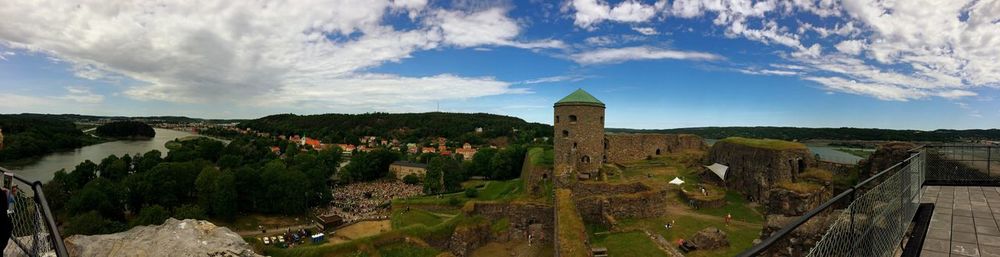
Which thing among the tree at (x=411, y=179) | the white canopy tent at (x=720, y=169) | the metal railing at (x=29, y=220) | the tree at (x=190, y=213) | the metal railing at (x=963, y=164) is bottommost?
the tree at (x=411, y=179)

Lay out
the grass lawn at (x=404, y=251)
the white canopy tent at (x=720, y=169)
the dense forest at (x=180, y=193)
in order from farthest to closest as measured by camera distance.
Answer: the dense forest at (x=180, y=193) < the white canopy tent at (x=720, y=169) < the grass lawn at (x=404, y=251)

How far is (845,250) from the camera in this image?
130 inches

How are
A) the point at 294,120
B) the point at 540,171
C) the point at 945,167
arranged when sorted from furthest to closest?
the point at 294,120 → the point at 540,171 → the point at 945,167

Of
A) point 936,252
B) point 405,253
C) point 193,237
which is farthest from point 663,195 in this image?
point 193,237

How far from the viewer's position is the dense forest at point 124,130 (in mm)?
115250

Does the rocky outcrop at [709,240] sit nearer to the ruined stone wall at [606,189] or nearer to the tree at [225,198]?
the ruined stone wall at [606,189]

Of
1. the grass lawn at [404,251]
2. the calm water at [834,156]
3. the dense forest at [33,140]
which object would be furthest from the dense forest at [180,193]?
the dense forest at [33,140]

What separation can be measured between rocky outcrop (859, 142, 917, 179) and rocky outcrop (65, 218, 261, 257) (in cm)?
1861

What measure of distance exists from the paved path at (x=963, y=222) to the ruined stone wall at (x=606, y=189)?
1041cm

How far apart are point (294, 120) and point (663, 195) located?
150 m

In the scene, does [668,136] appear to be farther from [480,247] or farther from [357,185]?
[357,185]

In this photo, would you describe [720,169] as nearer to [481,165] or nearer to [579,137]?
[579,137]

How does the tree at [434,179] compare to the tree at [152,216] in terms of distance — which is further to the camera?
the tree at [434,179]

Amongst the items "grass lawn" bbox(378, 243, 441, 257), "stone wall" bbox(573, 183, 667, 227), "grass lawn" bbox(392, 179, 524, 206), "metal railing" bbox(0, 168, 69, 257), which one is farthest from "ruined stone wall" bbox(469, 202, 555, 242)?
"metal railing" bbox(0, 168, 69, 257)
